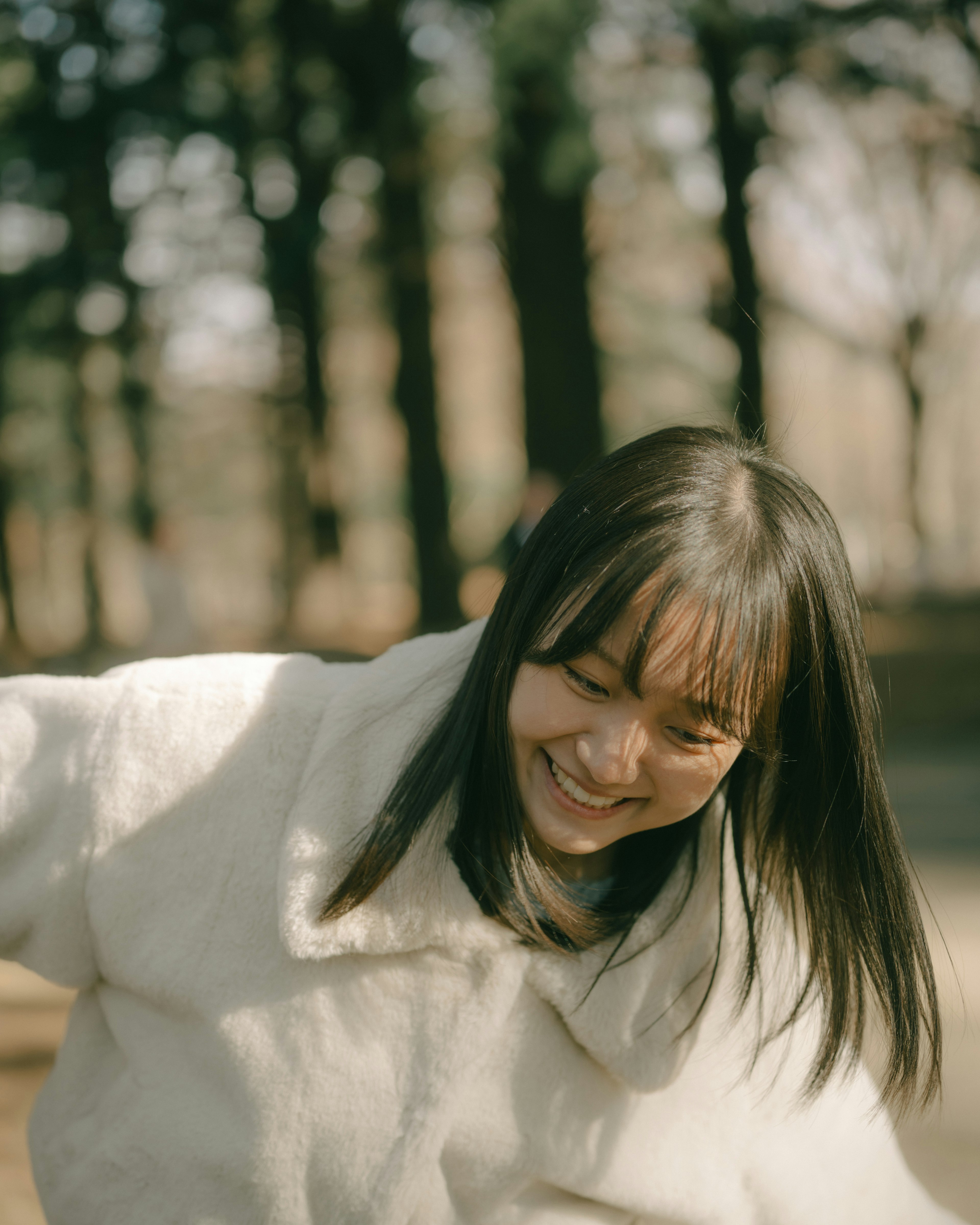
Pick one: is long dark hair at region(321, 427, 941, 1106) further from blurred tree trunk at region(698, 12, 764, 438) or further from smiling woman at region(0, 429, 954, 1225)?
blurred tree trunk at region(698, 12, 764, 438)

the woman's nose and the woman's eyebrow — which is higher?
the woman's eyebrow

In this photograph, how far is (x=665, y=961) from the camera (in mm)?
1628

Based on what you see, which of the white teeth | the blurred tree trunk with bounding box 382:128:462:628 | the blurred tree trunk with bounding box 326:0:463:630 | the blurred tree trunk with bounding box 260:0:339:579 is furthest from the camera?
the blurred tree trunk with bounding box 382:128:462:628

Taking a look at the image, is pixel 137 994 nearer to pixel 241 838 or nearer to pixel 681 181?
pixel 241 838

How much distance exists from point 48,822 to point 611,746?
75 centimetres

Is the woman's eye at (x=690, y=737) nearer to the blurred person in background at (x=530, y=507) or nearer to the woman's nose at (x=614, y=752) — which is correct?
the woman's nose at (x=614, y=752)

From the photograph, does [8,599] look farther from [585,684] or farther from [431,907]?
[585,684]

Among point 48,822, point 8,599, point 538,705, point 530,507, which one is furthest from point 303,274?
point 8,599

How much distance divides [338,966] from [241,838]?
216mm

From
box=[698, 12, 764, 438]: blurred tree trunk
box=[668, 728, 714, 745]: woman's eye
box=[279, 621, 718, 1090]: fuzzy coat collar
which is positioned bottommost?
box=[279, 621, 718, 1090]: fuzzy coat collar

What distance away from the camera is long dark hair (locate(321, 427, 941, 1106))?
134 cm

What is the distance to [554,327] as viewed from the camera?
7.86m

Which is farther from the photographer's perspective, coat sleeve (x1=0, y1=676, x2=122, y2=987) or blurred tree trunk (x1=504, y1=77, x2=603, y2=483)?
blurred tree trunk (x1=504, y1=77, x2=603, y2=483)

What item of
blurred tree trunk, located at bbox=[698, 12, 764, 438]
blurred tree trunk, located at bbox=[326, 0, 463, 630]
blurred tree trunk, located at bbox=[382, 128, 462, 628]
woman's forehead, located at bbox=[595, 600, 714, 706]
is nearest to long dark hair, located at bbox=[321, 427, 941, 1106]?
woman's forehead, located at bbox=[595, 600, 714, 706]
